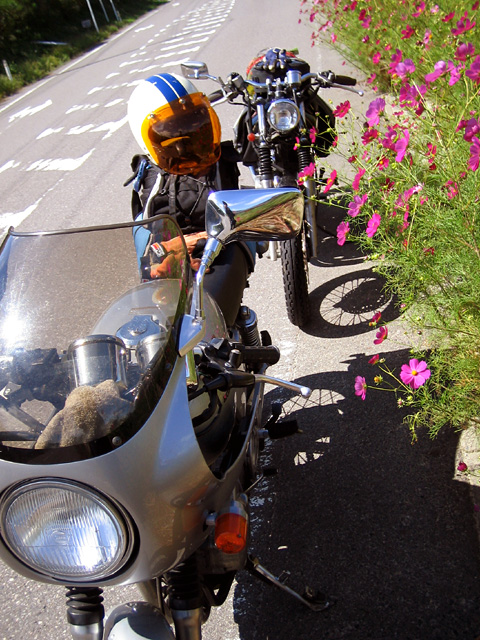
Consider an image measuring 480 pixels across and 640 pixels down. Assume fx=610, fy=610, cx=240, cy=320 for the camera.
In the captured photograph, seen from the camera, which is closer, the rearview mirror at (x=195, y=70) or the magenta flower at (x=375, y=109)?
the magenta flower at (x=375, y=109)

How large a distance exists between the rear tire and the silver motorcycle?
182 cm

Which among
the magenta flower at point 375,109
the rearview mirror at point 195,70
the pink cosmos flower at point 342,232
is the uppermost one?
the rearview mirror at point 195,70

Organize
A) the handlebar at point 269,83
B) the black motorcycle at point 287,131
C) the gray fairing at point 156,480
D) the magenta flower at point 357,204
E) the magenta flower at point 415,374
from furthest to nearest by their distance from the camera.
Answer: the handlebar at point 269,83, the black motorcycle at point 287,131, the magenta flower at point 357,204, the magenta flower at point 415,374, the gray fairing at point 156,480

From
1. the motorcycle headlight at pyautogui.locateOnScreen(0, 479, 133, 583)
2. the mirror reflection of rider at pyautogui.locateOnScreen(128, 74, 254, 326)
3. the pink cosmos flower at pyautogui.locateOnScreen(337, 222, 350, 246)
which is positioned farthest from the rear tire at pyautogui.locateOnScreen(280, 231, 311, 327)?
the motorcycle headlight at pyautogui.locateOnScreen(0, 479, 133, 583)

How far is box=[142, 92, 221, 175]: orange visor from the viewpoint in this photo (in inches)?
111

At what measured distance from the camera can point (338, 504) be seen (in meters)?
2.56

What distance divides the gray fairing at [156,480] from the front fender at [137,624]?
0.14 m

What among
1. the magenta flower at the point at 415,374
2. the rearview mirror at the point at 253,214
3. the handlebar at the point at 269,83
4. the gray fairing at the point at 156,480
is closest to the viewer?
the gray fairing at the point at 156,480

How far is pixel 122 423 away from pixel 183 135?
1.87 metres

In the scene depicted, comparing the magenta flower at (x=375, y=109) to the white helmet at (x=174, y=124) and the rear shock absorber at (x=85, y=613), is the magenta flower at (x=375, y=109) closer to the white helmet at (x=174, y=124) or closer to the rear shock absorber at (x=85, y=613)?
the white helmet at (x=174, y=124)

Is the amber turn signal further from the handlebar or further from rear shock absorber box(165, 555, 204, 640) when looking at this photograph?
the handlebar

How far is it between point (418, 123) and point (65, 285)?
7.13ft

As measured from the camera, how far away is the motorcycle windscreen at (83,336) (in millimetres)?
1325

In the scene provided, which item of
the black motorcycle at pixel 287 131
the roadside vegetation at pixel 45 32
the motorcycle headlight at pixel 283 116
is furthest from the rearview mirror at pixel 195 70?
the roadside vegetation at pixel 45 32
